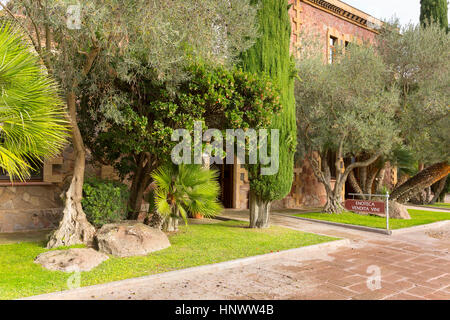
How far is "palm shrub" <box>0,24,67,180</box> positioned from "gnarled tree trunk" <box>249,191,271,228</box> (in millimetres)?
5824

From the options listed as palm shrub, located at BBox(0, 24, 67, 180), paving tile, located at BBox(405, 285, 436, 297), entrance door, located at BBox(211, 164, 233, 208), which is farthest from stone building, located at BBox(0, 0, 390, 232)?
paving tile, located at BBox(405, 285, 436, 297)

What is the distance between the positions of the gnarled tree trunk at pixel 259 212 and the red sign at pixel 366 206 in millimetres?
2716

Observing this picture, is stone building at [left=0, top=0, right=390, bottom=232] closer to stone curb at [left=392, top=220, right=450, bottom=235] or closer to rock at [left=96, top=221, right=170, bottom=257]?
rock at [left=96, top=221, right=170, bottom=257]

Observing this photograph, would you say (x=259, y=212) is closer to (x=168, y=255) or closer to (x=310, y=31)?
(x=168, y=255)

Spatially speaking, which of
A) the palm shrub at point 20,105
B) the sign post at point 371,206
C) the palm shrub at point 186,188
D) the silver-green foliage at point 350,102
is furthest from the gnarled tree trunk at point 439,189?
the palm shrub at point 20,105

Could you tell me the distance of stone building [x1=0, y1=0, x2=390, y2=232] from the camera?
355 inches

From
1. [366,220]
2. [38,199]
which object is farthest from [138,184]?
[366,220]

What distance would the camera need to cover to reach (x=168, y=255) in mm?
6527

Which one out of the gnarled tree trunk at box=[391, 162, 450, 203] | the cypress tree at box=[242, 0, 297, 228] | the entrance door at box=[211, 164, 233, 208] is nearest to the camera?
the cypress tree at box=[242, 0, 297, 228]

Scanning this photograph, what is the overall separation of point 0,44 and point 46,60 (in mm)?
1469

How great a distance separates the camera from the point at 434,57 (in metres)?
12.7

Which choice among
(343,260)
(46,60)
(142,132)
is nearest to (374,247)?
(343,260)

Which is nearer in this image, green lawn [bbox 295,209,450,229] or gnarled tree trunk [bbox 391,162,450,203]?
green lawn [bbox 295,209,450,229]

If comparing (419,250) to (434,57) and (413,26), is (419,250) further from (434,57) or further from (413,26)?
(413,26)
